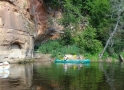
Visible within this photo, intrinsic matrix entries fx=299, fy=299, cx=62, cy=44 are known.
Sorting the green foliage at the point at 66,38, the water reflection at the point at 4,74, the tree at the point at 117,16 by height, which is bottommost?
the water reflection at the point at 4,74

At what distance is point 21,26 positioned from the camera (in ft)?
110

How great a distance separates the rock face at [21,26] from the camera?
3200 centimetres

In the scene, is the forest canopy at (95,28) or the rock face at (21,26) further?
the forest canopy at (95,28)

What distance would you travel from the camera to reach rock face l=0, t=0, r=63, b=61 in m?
32.0

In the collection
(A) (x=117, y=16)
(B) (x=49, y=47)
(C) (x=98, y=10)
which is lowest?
(B) (x=49, y=47)

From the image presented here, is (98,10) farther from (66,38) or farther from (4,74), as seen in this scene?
(4,74)

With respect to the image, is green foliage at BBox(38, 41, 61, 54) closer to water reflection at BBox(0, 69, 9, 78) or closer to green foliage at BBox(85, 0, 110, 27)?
green foliage at BBox(85, 0, 110, 27)

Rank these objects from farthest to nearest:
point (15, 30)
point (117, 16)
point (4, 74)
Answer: point (117, 16) → point (15, 30) → point (4, 74)

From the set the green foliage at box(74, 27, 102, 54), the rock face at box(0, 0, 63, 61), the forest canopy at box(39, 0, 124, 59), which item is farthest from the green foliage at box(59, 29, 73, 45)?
the rock face at box(0, 0, 63, 61)

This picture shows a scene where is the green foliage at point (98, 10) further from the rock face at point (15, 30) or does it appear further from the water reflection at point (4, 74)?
the water reflection at point (4, 74)

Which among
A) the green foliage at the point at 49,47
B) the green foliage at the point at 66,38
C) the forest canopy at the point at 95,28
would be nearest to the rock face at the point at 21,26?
the green foliage at the point at 49,47

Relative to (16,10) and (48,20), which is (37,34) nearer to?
(48,20)

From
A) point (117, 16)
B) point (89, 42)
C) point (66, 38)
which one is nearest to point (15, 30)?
point (66, 38)

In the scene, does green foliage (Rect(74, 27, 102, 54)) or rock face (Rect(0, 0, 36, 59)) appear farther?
green foliage (Rect(74, 27, 102, 54))
